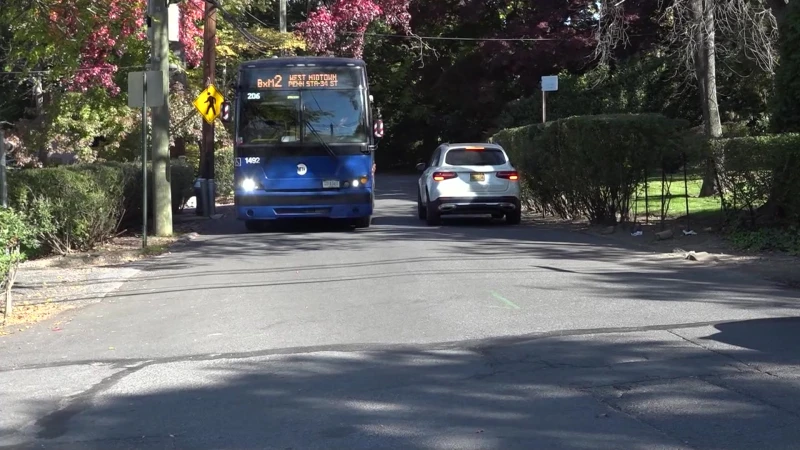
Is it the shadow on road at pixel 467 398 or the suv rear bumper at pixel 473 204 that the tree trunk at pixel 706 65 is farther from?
the shadow on road at pixel 467 398

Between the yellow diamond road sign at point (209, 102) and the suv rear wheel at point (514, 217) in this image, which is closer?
the suv rear wheel at point (514, 217)

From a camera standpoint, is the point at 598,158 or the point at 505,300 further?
the point at 598,158

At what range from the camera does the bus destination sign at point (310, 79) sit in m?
19.5

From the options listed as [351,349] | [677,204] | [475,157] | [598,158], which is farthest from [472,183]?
[351,349]

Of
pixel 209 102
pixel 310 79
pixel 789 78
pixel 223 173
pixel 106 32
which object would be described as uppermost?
pixel 106 32

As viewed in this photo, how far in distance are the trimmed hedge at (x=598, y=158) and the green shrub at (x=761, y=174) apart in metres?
1.00

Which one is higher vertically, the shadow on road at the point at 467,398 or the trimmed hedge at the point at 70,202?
the trimmed hedge at the point at 70,202

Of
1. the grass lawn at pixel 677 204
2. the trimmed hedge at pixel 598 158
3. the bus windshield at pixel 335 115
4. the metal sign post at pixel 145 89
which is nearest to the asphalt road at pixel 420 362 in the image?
the trimmed hedge at pixel 598 158

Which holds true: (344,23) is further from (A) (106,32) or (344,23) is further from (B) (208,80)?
(A) (106,32)

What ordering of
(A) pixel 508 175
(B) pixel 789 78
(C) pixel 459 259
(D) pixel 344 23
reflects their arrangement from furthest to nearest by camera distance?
(D) pixel 344 23 < (A) pixel 508 175 < (B) pixel 789 78 < (C) pixel 459 259

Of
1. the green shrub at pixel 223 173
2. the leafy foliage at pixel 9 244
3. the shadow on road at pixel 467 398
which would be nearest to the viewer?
the shadow on road at pixel 467 398

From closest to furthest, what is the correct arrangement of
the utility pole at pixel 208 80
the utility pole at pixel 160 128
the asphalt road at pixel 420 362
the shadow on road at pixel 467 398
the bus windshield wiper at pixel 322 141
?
the shadow on road at pixel 467 398 < the asphalt road at pixel 420 362 < the utility pole at pixel 160 128 < the bus windshield wiper at pixel 322 141 < the utility pole at pixel 208 80

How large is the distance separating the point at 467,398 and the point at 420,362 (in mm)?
1209

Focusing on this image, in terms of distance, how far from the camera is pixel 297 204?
64.2 ft
